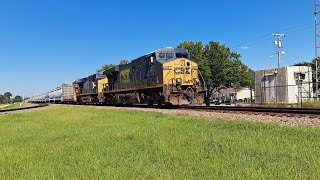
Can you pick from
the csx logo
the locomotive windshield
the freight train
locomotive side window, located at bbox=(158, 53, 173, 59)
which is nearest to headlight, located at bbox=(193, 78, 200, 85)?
the freight train

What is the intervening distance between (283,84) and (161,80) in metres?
16.9

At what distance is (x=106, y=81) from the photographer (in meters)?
36.6

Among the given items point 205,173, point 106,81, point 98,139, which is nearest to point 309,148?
point 205,173

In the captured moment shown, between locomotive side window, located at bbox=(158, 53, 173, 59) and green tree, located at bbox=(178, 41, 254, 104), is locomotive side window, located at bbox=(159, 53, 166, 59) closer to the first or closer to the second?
locomotive side window, located at bbox=(158, 53, 173, 59)

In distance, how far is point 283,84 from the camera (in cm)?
3325

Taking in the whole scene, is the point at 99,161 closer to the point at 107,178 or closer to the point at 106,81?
the point at 107,178

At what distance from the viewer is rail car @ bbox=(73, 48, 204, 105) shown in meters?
21.7

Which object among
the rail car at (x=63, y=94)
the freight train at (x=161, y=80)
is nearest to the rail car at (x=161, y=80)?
the freight train at (x=161, y=80)

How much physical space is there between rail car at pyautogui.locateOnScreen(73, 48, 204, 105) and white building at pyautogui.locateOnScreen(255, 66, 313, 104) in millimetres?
12141

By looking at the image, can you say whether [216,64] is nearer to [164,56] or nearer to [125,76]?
[125,76]

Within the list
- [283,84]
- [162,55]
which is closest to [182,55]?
[162,55]

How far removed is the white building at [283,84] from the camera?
32.3 meters

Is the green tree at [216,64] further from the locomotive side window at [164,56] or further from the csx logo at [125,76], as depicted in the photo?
the locomotive side window at [164,56]

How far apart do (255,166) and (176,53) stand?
18.9 meters
